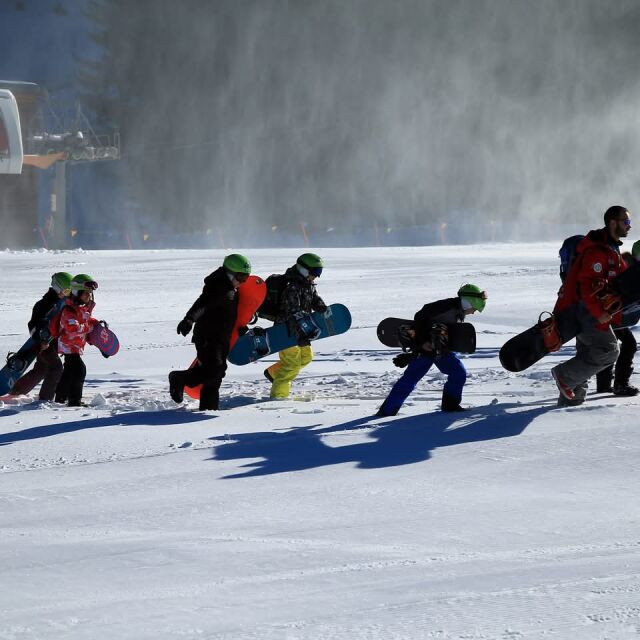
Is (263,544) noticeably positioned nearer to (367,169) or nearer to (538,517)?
(538,517)

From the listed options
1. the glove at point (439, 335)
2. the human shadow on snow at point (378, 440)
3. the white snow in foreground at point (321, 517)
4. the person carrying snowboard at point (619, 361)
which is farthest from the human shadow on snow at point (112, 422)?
the person carrying snowboard at point (619, 361)

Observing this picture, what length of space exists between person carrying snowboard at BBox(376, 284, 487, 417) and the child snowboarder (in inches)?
87.2

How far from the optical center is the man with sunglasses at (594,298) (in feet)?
20.0

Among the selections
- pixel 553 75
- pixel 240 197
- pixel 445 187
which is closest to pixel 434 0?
pixel 553 75

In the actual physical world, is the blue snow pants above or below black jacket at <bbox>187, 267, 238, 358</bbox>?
below

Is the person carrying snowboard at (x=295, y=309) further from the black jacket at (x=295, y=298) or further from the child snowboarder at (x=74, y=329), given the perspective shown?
the child snowboarder at (x=74, y=329)

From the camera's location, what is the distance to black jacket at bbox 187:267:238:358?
7.05 meters

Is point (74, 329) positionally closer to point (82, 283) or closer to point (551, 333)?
point (82, 283)

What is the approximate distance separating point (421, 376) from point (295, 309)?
149 centimetres

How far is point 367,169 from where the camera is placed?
56.6 metres

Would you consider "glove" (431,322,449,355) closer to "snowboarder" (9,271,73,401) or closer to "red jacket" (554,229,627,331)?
"red jacket" (554,229,627,331)

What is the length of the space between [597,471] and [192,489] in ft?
5.83

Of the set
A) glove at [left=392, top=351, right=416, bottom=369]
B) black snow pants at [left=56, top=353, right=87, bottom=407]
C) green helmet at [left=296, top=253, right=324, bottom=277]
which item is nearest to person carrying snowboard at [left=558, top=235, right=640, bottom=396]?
glove at [left=392, top=351, right=416, bottom=369]

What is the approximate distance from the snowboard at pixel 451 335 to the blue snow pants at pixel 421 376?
102mm
